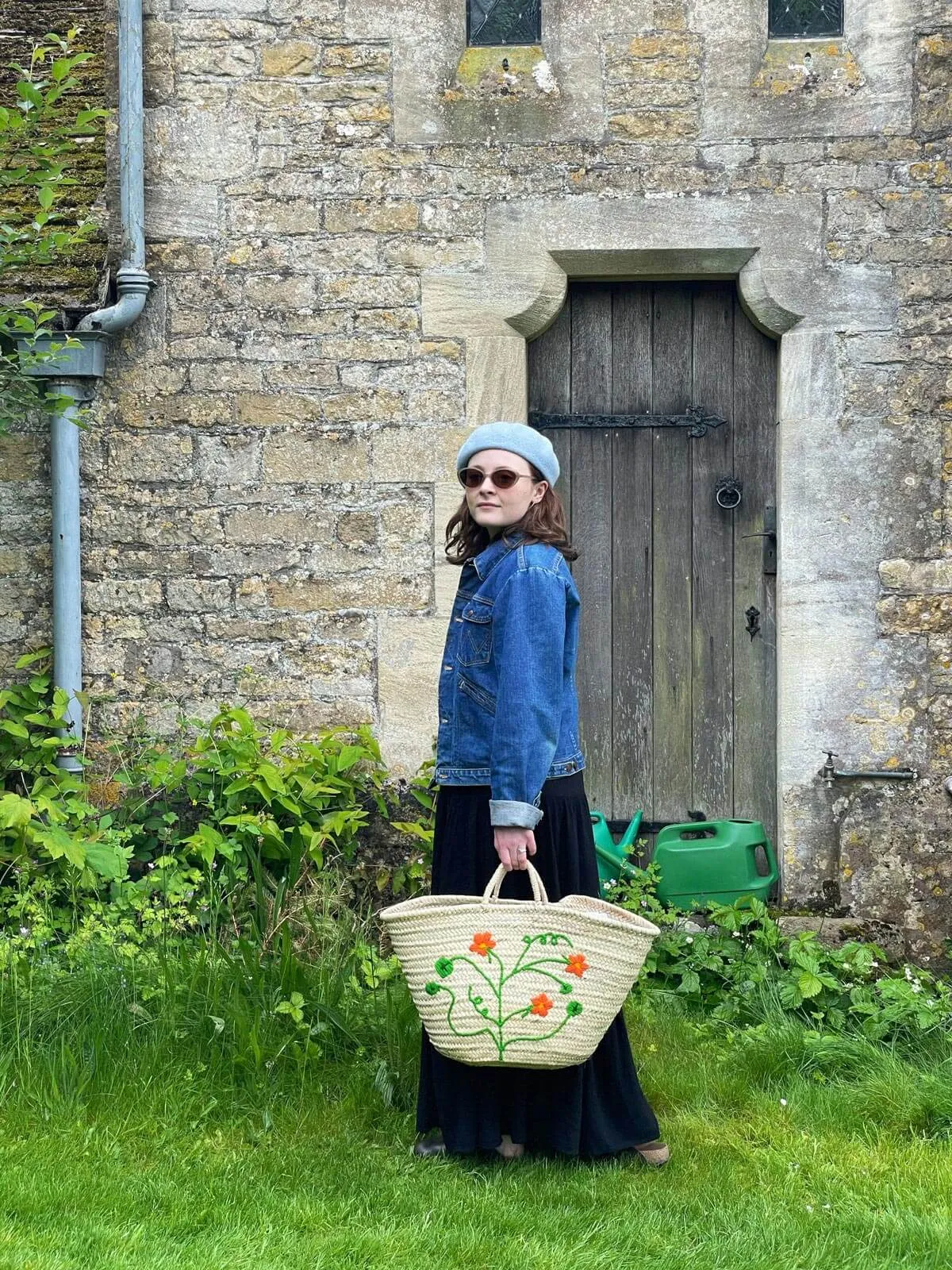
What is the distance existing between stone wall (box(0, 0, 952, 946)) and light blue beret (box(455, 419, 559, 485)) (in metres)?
1.62

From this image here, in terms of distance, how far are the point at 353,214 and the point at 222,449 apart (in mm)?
965

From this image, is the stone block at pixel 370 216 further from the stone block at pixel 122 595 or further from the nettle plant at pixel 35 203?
the stone block at pixel 122 595

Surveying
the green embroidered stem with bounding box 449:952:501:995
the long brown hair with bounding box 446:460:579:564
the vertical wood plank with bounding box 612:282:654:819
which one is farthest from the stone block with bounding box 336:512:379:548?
the green embroidered stem with bounding box 449:952:501:995

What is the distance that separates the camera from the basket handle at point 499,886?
297 cm

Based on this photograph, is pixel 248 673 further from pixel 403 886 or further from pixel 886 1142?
pixel 886 1142

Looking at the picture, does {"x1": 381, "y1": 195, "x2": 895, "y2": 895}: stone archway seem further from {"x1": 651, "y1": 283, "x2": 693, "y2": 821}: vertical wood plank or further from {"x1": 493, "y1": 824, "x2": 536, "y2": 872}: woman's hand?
{"x1": 493, "y1": 824, "x2": 536, "y2": 872}: woman's hand

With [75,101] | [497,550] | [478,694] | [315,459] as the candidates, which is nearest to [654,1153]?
[478,694]

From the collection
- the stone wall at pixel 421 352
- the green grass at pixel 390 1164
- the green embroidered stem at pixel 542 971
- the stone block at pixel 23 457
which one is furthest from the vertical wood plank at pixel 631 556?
the green embroidered stem at pixel 542 971

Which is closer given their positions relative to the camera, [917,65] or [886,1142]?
[886,1142]

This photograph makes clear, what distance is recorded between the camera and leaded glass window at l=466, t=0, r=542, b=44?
16.2 ft

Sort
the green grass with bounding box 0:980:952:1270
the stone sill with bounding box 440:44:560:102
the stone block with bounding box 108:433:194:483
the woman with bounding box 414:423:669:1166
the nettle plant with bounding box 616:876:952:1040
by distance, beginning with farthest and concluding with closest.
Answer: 1. the stone block with bounding box 108:433:194:483
2. the stone sill with bounding box 440:44:560:102
3. the nettle plant with bounding box 616:876:952:1040
4. the woman with bounding box 414:423:669:1166
5. the green grass with bounding box 0:980:952:1270

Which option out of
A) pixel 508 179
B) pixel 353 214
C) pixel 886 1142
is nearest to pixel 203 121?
pixel 353 214

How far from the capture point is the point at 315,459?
494 centimetres

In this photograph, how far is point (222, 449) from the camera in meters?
4.97
